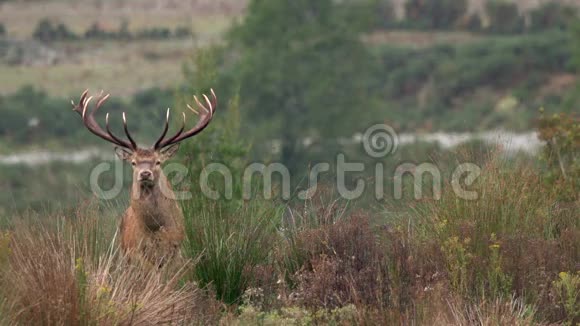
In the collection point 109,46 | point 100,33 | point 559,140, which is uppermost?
point 100,33

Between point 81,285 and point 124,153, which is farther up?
point 124,153

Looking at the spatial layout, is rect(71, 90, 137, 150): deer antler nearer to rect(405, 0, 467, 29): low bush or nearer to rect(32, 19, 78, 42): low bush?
rect(32, 19, 78, 42): low bush

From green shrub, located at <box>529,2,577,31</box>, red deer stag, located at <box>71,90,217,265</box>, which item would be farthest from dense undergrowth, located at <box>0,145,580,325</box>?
green shrub, located at <box>529,2,577,31</box>

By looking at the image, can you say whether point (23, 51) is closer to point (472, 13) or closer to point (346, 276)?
point (472, 13)

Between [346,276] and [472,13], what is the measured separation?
6494 centimetres

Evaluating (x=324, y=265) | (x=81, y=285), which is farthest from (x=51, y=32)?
(x=81, y=285)

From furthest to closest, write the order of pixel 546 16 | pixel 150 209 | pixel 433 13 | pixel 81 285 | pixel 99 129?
pixel 433 13
pixel 546 16
pixel 99 129
pixel 150 209
pixel 81 285

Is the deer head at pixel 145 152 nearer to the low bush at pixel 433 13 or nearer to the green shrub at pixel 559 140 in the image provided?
the green shrub at pixel 559 140

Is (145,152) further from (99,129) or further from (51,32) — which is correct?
(51,32)

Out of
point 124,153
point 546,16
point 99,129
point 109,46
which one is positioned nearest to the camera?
point 124,153

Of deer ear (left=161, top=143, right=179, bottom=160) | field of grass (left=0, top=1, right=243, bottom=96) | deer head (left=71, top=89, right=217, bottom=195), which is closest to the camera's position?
deer head (left=71, top=89, right=217, bottom=195)

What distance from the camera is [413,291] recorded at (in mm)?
8258

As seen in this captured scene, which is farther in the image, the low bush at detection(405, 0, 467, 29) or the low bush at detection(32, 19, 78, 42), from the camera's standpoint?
the low bush at detection(405, 0, 467, 29)

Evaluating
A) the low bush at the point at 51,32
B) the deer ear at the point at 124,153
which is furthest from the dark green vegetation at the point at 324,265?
the low bush at the point at 51,32
